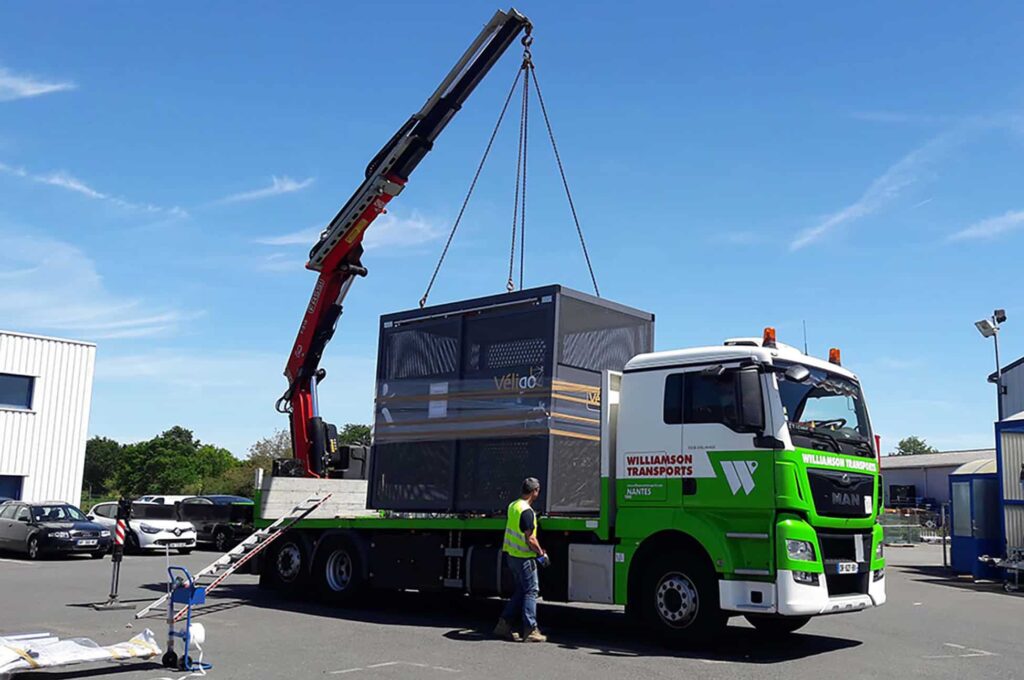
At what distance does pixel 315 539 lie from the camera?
44.8 ft

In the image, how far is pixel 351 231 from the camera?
17547mm

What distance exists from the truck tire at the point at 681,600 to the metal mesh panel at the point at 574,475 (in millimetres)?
1454

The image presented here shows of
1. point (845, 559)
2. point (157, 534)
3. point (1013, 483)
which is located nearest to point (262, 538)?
point (845, 559)

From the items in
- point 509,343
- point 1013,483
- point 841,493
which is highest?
point 509,343

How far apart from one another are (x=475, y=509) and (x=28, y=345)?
2485 cm

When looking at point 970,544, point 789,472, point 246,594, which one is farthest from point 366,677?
point 970,544

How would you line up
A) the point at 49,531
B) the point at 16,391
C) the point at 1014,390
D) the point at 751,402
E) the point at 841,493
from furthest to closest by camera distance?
the point at 1014,390, the point at 16,391, the point at 49,531, the point at 841,493, the point at 751,402

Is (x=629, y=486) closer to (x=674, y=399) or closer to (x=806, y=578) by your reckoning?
(x=674, y=399)

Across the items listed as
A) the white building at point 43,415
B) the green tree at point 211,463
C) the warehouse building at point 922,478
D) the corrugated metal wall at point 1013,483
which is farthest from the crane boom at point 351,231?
the green tree at point 211,463

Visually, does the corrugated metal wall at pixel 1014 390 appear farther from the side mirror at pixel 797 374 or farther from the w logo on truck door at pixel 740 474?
the w logo on truck door at pixel 740 474

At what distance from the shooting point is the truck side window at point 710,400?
9.45 metres

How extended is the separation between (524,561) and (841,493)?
332 cm

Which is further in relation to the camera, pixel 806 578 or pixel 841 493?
pixel 841 493

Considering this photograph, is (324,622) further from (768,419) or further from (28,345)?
(28,345)
